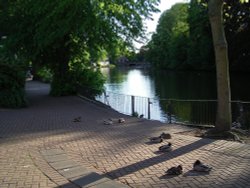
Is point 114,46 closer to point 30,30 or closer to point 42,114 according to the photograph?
point 30,30

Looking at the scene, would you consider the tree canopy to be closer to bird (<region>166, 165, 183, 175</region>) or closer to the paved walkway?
the paved walkway

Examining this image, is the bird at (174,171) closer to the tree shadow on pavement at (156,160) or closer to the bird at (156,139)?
the tree shadow on pavement at (156,160)

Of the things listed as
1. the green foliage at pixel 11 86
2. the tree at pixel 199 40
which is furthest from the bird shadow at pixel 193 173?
the tree at pixel 199 40

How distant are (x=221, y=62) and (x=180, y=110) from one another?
35.5 feet

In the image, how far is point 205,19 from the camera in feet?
210

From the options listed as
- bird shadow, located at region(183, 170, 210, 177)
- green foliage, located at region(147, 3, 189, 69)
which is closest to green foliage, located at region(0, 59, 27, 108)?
bird shadow, located at region(183, 170, 210, 177)

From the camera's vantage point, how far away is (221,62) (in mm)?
11070

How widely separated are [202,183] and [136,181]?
1090mm

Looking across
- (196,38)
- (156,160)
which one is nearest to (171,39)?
(196,38)

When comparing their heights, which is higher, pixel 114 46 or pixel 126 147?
pixel 114 46

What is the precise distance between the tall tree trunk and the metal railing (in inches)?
135

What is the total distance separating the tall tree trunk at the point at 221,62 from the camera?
10906 mm

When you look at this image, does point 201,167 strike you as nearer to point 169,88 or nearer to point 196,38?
point 169,88

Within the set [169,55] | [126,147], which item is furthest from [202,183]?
[169,55]
